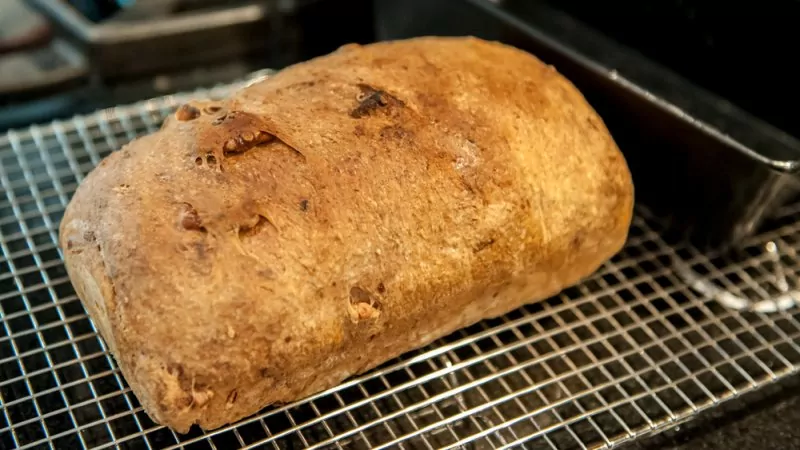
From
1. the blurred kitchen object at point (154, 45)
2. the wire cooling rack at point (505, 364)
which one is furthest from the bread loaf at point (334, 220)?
the blurred kitchen object at point (154, 45)

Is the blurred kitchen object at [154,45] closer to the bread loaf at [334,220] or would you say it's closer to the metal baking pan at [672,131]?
the metal baking pan at [672,131]

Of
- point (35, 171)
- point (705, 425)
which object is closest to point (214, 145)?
point (35, 171)

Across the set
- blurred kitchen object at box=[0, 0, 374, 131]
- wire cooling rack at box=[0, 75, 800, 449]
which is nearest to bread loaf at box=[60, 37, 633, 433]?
wire cooling rack at box=[0, 75, 800, 449]

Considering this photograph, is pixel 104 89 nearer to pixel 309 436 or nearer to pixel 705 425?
pixel 309 436

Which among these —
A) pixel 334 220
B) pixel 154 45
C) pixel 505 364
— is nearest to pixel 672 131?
pixel 505 364

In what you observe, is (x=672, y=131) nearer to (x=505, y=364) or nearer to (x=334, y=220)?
(x=505, y=364)

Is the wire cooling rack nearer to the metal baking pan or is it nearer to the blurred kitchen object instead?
the metal baking pan
